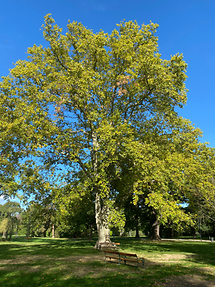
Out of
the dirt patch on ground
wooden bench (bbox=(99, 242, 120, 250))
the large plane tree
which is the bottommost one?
wooden bench (bbox=(99, 242, 120, 250))

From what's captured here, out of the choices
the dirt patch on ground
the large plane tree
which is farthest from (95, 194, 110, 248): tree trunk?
the dirt patch on ground

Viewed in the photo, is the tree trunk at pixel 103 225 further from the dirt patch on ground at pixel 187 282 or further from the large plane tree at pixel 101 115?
the dirt patch on ground at pixel 187 282

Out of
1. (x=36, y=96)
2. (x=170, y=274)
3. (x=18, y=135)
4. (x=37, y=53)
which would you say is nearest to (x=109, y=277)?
(x=170, y=274)

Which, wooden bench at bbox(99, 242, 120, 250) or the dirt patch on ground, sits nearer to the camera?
the dirt patch on ground

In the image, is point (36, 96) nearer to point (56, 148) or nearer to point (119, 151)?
point (56, 148)

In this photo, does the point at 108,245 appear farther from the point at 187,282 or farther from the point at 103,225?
the point at 187,282

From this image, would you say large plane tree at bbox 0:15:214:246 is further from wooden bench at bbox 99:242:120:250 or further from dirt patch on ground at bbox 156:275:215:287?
dirt patch on ground at bbox 156:275:215:287

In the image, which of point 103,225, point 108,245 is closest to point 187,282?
point 108,245

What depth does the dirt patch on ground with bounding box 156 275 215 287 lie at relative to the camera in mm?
7717

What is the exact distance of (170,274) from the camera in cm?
921

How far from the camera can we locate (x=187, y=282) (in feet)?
26.4

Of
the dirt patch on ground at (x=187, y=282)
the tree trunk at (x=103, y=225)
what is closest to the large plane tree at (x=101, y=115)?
the tree trunk at (x=103, y=225)

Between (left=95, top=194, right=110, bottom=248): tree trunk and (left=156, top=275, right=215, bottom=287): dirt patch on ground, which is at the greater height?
(left=95, top=194, right=110, bottom=248): tree trunk

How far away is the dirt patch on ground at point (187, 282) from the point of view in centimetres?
772
